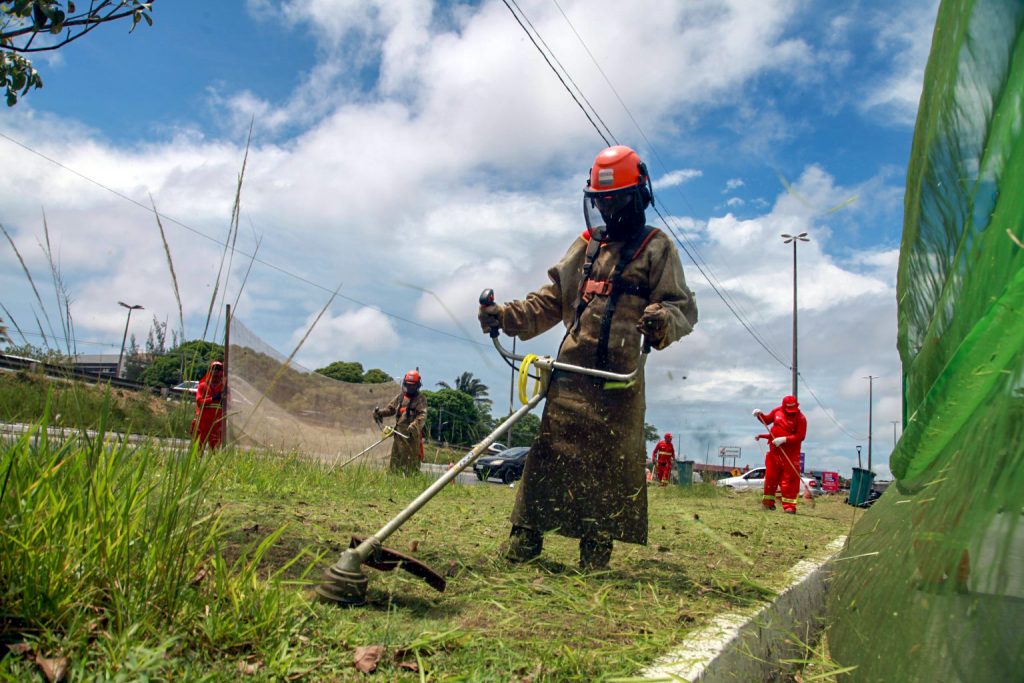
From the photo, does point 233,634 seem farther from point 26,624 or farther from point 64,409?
point 64,409

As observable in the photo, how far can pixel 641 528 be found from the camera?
3391mm

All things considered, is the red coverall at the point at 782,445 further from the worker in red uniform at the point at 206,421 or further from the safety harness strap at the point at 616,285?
the worker in red uniform at the point at 206,421

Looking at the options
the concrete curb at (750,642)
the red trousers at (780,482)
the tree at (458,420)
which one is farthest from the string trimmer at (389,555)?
the red trousers at (780,482)

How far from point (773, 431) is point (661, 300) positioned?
7308 millimetres

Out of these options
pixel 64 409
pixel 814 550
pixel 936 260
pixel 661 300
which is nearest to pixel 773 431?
pixel 814 550

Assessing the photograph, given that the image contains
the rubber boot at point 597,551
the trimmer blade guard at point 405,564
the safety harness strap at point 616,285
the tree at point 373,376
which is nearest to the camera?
the trimmer blade guard at point 405,564

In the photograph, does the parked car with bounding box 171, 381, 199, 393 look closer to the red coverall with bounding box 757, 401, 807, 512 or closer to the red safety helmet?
the red safety helmet

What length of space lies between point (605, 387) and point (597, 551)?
713 mm

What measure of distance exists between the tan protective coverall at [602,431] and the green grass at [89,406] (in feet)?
5.63

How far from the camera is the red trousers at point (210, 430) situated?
2143 mm

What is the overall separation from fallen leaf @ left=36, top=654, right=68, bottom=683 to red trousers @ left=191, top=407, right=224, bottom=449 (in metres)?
0.64

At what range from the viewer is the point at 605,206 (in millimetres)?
3635

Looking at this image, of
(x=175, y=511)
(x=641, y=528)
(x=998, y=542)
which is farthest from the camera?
(x=641, y=528)

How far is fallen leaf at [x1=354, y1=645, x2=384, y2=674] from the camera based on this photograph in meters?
1.80
